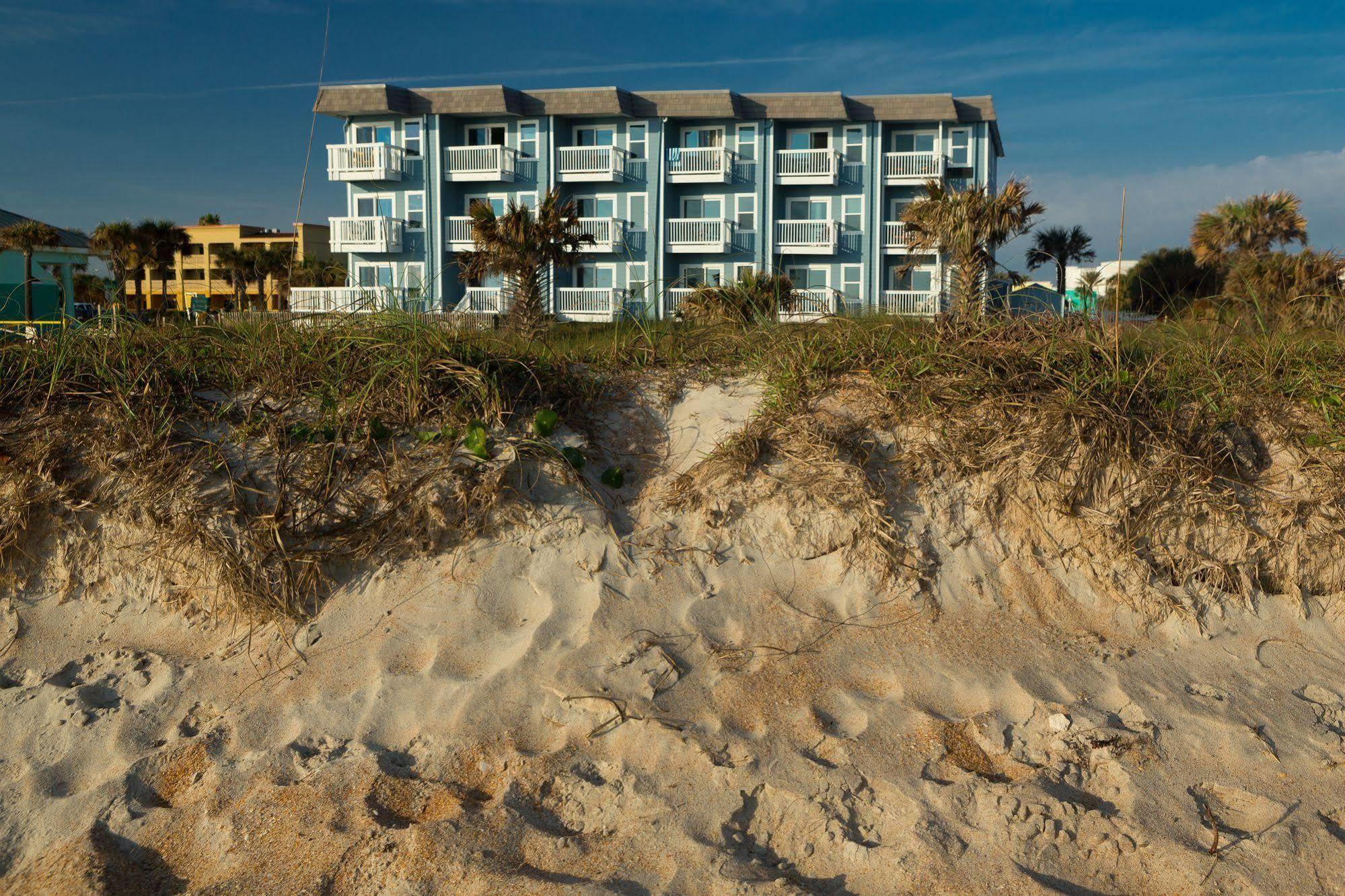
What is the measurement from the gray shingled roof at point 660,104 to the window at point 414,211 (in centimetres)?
330

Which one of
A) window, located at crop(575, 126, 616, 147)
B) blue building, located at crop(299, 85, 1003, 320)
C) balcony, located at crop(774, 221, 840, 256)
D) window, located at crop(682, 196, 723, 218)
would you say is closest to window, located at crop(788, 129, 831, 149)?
blue building, located at crop(299, 85, 1003, 320)

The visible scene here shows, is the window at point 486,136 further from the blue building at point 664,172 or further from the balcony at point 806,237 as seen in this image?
the balcony at point 806,237

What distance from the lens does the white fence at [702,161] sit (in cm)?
3597

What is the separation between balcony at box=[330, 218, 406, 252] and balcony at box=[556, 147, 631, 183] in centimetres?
714

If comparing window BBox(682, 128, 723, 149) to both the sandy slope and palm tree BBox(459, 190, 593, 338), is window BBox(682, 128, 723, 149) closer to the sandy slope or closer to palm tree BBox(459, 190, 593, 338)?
palm tree BBox(459, 190, 593, 338)

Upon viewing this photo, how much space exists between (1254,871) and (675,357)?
3.33 m

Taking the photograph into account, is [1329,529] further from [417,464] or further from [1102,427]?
[417,464]

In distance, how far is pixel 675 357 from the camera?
4879mm

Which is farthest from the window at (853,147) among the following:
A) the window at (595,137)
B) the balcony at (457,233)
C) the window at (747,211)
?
the balcony at (457,233)

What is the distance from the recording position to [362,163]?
116 ft

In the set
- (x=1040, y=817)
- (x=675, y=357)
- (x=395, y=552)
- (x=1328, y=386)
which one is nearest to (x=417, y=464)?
(x=395, y=552)

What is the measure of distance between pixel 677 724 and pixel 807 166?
36.3 m

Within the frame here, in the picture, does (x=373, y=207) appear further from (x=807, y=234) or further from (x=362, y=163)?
(x=807, y=234)

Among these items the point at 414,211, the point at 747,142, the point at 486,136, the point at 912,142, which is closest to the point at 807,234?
the point at 747,142
